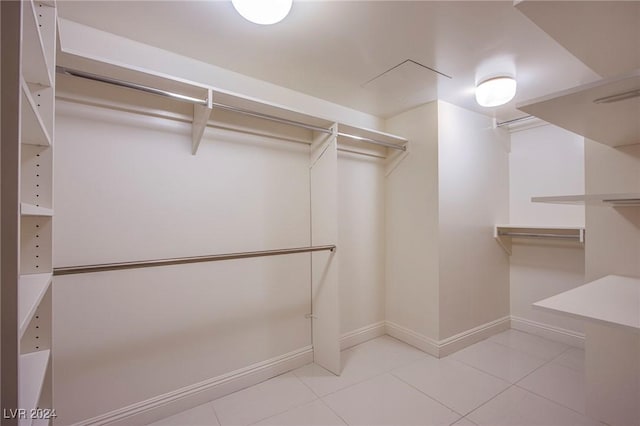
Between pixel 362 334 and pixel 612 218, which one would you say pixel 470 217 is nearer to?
pixel 612 218

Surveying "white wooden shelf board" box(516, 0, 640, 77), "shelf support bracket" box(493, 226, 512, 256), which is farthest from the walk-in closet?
"shelf support bracket" box(493, 226, 512, 256)

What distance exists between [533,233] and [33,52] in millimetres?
3733

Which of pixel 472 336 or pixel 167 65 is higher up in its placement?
pixel 167 65

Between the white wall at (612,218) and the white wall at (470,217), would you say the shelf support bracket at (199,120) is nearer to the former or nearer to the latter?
the white wall at (470,217)

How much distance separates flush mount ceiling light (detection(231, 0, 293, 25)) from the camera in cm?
123

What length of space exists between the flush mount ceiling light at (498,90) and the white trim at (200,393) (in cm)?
249

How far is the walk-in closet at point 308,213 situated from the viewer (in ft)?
3.48

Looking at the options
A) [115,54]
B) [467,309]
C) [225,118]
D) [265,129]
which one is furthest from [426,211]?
[115,54]

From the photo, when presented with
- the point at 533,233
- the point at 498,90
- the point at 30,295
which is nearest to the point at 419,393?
the point at 533,233

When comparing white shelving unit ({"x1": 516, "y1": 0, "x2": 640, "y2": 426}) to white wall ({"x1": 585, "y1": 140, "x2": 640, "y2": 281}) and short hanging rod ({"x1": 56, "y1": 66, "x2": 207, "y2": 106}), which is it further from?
short hanging rod ({"x1": 56, "y1": 66, "x2": 207, "y2": 106})

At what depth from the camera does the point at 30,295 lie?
0.81 m

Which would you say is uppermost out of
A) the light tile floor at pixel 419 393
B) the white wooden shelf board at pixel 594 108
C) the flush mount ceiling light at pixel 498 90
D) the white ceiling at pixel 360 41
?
the white ceiling at pixel 360 41

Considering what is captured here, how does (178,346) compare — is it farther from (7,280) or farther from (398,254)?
(398,254)

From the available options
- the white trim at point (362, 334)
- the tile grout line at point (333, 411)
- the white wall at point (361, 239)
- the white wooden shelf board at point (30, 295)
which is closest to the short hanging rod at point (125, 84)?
the white wooden shelf board at point (30, 295)
